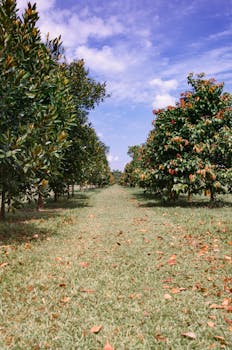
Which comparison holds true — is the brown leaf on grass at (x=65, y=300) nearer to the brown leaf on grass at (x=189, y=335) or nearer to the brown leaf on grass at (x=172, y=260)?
the brown leaf on grass at (x=189, y=335)

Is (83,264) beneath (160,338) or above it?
above

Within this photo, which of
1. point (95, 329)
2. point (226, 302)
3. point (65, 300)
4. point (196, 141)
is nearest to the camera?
point (95, 329)

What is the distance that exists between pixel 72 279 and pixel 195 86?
1446 centimetres

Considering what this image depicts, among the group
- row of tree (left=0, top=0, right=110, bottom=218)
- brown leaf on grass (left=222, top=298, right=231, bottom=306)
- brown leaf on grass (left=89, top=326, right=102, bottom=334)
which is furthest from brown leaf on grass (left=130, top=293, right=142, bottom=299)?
row of tree (left=0, top=0, right=110, bottom=218)

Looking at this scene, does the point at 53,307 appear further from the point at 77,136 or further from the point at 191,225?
the point at 77,136

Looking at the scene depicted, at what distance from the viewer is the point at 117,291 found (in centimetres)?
A: 480

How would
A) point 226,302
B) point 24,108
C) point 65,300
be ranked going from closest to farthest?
point 226,302 < point 65,300 < point 24,108

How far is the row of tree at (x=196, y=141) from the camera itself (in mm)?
15133

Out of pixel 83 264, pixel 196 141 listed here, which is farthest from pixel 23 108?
pixel 196 141

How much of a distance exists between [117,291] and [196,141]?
12226 mm

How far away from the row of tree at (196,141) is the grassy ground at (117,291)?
21.4 feet

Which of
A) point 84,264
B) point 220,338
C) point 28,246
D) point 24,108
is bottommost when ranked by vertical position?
point 220,338

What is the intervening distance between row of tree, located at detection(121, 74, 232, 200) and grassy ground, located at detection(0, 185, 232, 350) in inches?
256

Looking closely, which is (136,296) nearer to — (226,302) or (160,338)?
(160,338)
